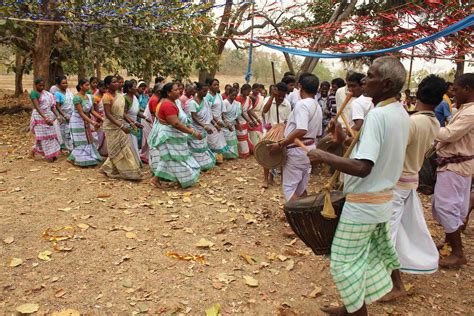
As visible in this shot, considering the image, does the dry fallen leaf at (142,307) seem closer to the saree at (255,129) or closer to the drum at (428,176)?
the drum at (428,176)

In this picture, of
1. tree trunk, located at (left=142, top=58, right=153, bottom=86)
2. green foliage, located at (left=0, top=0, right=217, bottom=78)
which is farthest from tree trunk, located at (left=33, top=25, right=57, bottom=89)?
tree trunk, located at (left=142, top=58, right=153, bottom=86)

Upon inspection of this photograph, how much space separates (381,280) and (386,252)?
0.20 metres

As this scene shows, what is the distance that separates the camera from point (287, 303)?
3.54 metres

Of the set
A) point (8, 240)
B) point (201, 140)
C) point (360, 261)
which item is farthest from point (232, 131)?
point (360, 261)

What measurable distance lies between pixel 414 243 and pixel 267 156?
6.86 ft

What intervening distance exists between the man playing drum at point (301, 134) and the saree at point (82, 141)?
4.52m

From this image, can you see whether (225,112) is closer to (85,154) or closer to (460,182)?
(85,154)

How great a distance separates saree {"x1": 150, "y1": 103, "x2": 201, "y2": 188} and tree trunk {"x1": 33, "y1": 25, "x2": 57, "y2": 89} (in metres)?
6.17

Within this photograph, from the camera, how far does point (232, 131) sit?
30.0 ft

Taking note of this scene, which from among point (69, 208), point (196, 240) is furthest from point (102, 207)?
point (196, 240)

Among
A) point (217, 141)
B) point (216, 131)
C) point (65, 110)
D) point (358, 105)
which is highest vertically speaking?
point (358, 105)

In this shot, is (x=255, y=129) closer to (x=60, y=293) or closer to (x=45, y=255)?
(x=45, y=255)

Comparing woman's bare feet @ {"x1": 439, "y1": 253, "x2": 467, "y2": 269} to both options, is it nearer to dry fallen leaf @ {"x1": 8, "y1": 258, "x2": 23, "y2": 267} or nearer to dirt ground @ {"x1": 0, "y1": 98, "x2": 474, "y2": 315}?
dirt ground @ {"x1": 0, "y1": 98, "x2": 474, "y2": 315}

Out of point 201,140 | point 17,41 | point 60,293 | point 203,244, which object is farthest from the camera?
point 17,41
